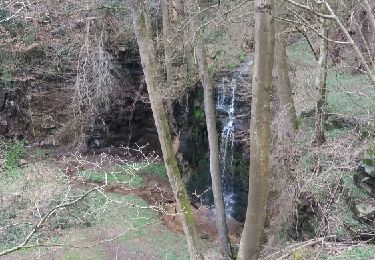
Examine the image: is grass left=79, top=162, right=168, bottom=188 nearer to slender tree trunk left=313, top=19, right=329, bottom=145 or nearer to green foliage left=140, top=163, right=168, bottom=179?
green foliage left=140, top=163, right=168, bottom=179

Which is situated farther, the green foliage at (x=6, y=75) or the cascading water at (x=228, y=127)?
the green foliage at (x=6, y=75)

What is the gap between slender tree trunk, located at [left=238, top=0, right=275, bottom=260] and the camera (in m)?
4.64

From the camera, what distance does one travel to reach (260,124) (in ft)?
16.0

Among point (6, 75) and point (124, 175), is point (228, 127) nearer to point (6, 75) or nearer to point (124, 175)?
point (124, 175)

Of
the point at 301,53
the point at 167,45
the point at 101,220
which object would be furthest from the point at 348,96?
the point at 101,220

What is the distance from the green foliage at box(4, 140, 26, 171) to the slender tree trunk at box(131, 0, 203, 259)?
9667mm

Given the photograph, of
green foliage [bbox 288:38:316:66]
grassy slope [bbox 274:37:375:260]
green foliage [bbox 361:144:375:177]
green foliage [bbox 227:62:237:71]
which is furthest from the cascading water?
green foliage [bbox 361:144:375:177]

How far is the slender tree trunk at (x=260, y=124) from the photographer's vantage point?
4.64m

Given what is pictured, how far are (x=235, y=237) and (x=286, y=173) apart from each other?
419 cm

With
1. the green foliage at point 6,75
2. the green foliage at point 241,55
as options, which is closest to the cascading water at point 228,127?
the green foliage at point 241,55

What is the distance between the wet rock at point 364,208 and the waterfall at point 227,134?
6042mm

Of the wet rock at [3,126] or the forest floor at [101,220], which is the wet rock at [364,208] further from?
the wet rock at [3,126]

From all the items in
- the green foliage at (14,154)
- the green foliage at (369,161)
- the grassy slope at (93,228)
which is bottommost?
the grassy slope at (93,228)

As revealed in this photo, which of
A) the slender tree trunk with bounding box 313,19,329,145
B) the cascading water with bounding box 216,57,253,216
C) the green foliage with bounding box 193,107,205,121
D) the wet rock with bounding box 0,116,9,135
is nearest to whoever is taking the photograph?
the slender tree trunk with bounding box 313,19,329,145
